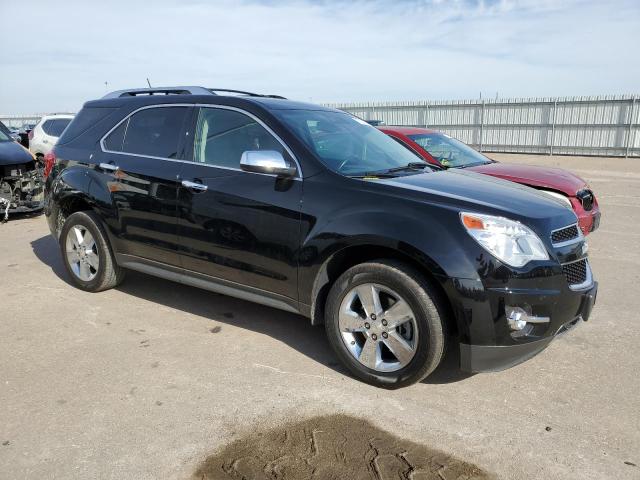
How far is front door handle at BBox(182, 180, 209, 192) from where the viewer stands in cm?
415

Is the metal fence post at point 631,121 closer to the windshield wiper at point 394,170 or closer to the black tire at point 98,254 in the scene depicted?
the windshield wiper at point 394,170

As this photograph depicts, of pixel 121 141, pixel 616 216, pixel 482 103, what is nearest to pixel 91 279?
pixel 121 141

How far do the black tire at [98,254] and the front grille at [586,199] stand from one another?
5.28m

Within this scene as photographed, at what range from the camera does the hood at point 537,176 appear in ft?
21.8

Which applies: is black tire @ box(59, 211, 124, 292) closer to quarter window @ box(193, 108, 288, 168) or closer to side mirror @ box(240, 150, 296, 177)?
quarter window @ box(193, 108, 288, 168)

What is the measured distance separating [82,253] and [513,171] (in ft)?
17.2

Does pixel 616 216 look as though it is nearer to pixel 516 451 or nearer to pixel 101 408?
pixel 516 451

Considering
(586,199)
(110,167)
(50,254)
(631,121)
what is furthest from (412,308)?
(631,121)

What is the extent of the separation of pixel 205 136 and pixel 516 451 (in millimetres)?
3110

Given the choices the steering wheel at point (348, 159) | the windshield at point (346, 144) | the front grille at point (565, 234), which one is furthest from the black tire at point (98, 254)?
the front grille at point (565, 234)

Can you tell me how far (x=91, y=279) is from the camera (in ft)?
17.3

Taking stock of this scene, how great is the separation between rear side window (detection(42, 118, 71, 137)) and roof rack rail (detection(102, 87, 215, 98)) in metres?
9.45

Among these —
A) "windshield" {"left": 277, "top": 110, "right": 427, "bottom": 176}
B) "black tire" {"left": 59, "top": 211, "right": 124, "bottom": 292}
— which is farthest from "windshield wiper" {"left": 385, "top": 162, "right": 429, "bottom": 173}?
"black tire" {"left": 59, "top": 211, "right": 124, "bottom": 292}

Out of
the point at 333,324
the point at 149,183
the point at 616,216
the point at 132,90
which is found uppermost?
the point at 132,90
